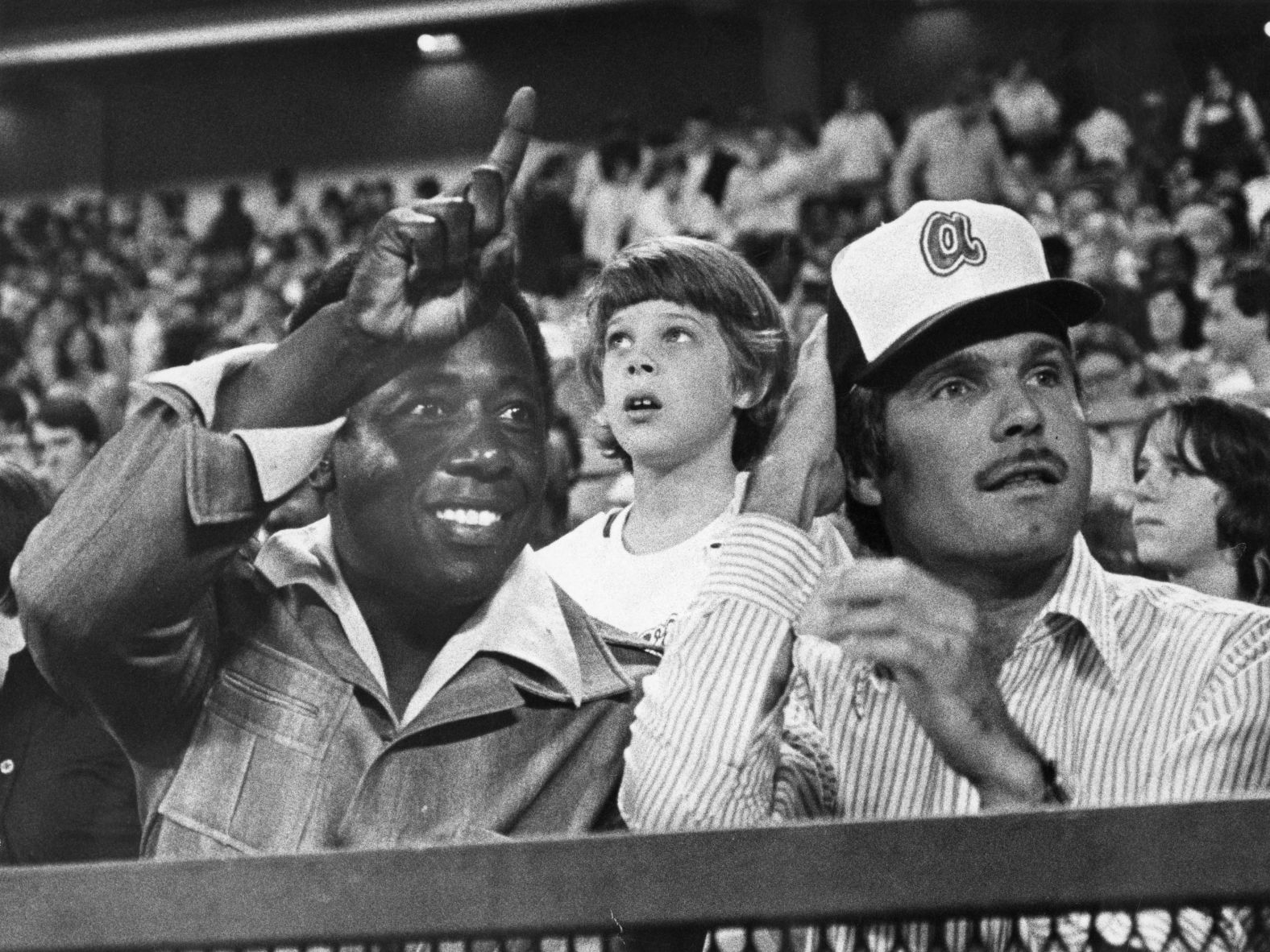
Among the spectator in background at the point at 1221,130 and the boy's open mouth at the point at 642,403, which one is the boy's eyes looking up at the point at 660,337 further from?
the spectator in background at the point at 1221,130

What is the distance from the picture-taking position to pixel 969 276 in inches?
85.0

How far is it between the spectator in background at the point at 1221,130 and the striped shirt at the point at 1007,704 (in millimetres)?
9523

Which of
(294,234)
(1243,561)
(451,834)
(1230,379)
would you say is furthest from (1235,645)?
(294,234)

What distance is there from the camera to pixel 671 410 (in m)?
2.79

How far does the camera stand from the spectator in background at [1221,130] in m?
11.3

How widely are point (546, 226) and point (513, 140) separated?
1065 centimetres

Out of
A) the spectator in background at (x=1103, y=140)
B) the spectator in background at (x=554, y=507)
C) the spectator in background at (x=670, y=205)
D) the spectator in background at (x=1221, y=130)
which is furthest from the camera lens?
the spectator in background at (x=1103, y=140)

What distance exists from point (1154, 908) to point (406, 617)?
84 cm

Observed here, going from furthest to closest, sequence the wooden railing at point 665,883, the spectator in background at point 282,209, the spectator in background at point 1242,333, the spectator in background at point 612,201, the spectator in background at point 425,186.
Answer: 1. the spectator in background at point 282,209
2. the spectator in background at point 425,186
3. the spectator in background at point 612,201
4. the spectator in background at point 1242,333
5. the wooden railing at point 665,883

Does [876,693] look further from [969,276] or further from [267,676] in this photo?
[267,676]

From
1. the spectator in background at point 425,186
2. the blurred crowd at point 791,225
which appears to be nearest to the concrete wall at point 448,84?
the blurred crowd at point 791,225

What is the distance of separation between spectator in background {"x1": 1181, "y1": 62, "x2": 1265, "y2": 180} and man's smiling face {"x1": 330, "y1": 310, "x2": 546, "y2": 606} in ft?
32.2

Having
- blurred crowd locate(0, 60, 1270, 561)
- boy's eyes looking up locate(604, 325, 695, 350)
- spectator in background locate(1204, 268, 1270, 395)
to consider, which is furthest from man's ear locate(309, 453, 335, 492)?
spectator in background locate(1204, 268, 1270, 395)

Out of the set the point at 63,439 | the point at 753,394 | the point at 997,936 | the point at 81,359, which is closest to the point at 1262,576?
the point at 753,394
